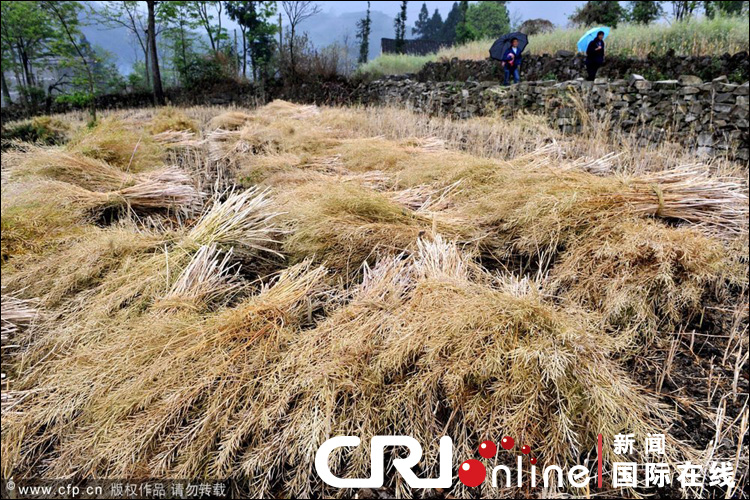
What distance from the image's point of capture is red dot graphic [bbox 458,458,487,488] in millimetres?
1324

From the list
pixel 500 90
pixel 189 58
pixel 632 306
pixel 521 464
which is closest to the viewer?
pixel 521 464

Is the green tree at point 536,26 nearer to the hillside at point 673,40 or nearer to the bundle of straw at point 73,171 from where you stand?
the hillside at point 673,40

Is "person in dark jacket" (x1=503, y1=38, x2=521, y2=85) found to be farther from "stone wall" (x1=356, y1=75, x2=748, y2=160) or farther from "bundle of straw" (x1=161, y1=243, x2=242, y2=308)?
"bundle of straw" (x1=161, y1=243, x2=242, y2=308)

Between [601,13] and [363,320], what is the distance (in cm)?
1938

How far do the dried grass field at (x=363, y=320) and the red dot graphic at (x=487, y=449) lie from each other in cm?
4

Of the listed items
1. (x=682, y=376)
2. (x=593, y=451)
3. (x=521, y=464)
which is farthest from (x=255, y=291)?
(x=682, y=376)

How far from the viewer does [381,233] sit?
2.43 meters

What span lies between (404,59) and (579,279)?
18.1 metres

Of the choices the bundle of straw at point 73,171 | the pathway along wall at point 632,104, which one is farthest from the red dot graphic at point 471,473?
the pathway along wall at point 632,104

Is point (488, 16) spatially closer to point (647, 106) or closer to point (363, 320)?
point (647, 106)

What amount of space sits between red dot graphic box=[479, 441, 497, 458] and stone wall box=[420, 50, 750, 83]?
9181mm

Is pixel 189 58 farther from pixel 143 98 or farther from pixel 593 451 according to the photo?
pixel 593 451

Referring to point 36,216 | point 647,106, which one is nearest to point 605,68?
point 647,106

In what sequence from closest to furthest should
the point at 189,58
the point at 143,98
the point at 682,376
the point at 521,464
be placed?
the point at 521,464 < the point at 682,376 < the point at 143,98 < the point at 189,58
